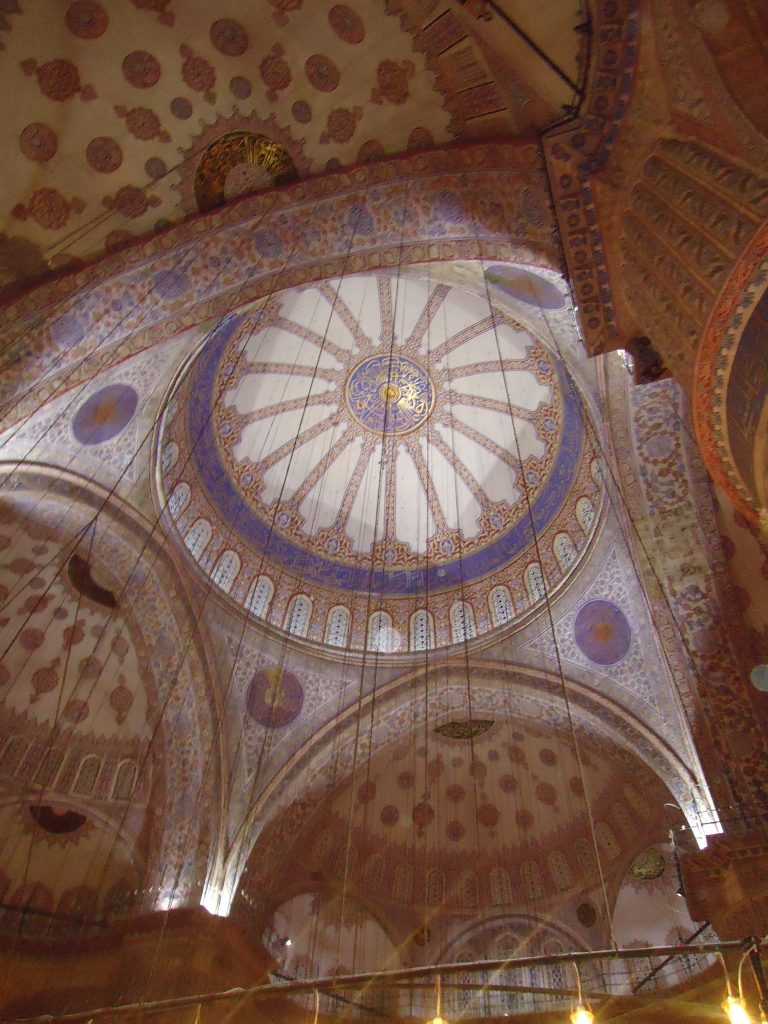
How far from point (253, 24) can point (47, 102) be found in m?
1.58

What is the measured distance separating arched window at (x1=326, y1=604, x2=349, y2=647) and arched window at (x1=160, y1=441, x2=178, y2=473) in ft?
11.6

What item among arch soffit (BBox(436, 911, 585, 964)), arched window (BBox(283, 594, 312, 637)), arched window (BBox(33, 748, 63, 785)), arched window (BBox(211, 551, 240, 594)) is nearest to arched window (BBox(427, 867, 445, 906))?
arch soffit (BBox(436, 911, 585, 964))

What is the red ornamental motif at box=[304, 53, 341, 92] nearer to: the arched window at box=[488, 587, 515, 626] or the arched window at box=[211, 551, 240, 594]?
the arched window at box=[211, 551, 240, 594]

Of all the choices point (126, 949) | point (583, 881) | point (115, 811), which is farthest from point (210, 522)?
point (583, 881)

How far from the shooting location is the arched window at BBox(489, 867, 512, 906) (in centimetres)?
1076

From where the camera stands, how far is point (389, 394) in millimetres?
11578

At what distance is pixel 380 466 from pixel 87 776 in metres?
6.72

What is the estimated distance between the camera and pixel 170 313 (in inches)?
229

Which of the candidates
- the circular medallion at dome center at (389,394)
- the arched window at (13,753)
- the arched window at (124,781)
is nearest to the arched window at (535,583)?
the circular medallion at dome center at (389,394)

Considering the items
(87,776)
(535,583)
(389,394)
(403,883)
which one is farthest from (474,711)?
(87,776)

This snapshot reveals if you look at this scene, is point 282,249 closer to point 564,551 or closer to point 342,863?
point 564,551

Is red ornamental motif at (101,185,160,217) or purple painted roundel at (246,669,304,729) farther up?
red ornamental motif at (101,185,160,217)

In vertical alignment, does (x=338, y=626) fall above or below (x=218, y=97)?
above

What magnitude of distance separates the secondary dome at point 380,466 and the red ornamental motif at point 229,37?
468 centimetres
